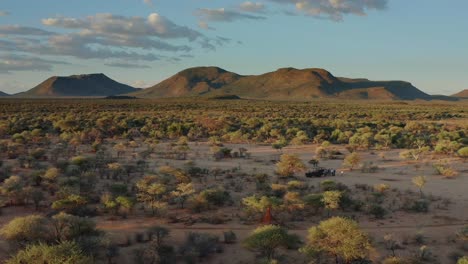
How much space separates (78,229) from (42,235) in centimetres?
121

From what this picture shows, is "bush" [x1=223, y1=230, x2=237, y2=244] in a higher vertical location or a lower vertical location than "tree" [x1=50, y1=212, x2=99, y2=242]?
lower

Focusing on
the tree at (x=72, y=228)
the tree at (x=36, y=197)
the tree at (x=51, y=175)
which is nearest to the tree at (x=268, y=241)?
the tree at (x=72, y=228)

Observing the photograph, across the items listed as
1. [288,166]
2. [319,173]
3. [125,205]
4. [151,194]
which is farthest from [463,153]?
[125,205]

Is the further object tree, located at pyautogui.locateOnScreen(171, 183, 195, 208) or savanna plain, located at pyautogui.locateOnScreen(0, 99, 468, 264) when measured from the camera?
tree, located at pyautogui.locateOnScreen(171, 183, 195, 208)

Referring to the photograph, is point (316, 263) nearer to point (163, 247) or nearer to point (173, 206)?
point (163, 247)

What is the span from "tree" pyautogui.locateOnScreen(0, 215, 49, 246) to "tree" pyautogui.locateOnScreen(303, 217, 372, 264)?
30.4ft

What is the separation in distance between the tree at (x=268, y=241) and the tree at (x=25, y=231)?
7.26 metres

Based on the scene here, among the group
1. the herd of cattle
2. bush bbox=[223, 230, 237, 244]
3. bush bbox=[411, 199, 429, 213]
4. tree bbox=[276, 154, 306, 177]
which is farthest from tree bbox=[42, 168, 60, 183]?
bush bbox=[411, 199, 429, 213]

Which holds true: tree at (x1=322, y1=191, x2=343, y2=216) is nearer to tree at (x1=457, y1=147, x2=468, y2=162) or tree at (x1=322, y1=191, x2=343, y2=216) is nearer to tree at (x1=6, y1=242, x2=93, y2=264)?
tree at (x1=6, y1=242, x2=93, y2=264)

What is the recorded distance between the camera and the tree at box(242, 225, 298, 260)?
14234 mm

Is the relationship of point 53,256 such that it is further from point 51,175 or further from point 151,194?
point 51,175

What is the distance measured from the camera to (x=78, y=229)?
1522 centimetres

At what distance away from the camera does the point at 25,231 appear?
14.6 m

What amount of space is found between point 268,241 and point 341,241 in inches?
95.3
